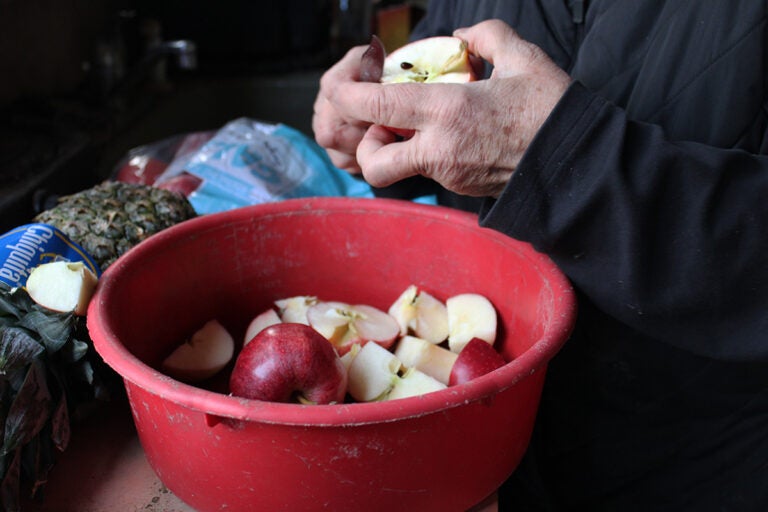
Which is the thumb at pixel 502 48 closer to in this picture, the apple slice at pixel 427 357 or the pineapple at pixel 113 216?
the apple slice at pixel 427 357

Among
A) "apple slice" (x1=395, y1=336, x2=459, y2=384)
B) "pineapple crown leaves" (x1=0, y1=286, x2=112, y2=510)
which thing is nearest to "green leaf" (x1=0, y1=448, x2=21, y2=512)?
"pineapple crown leaves" (x1=0, y1=286, x2=112, y2=510)

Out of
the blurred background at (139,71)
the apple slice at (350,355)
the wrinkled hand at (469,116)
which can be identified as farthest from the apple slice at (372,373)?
the blurred background at (139,71)

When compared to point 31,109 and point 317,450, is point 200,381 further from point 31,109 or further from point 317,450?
point 31,109

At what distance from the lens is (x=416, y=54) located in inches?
37.5

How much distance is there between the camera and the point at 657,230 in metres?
0.68

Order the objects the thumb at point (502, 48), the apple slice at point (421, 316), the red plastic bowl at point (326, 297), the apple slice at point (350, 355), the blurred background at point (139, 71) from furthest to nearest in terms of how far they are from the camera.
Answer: the blurred background at point (139, 71) → the apple slice at point (421, 316) → the apple slice at point (350, 355) → the thumb at point (502, 48) → the red plastic bowl at point (326, 297)

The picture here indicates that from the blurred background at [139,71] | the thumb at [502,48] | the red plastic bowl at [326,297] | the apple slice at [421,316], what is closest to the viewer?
the red plastic bowl at [326,297]

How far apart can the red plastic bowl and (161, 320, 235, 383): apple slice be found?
2cm

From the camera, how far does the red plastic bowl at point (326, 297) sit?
0.60m

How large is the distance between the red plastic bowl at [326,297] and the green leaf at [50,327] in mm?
41

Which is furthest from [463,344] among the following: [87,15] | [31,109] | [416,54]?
[87,15]

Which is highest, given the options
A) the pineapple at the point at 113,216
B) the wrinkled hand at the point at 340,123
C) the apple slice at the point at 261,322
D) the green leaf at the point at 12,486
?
the wrinkled hand at the point at 340,123

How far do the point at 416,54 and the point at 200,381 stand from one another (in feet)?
1.73

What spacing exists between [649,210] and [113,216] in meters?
0.74
